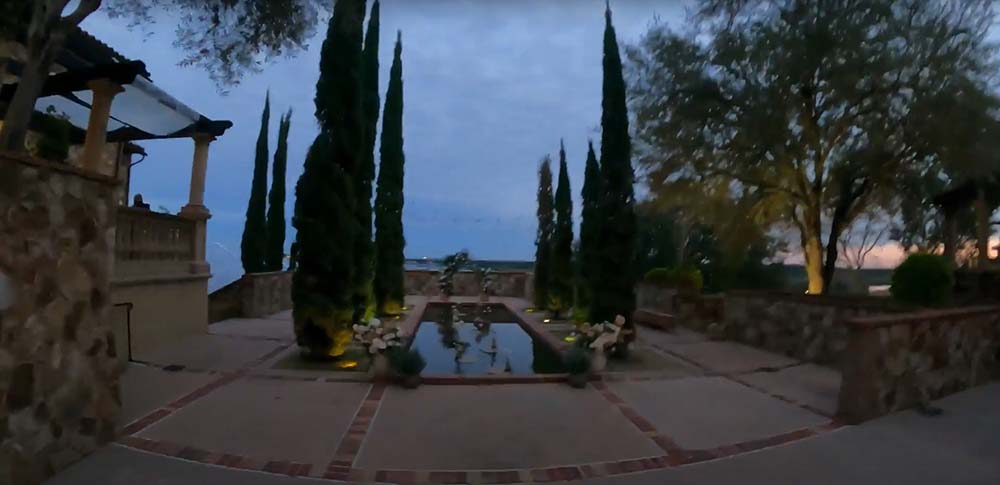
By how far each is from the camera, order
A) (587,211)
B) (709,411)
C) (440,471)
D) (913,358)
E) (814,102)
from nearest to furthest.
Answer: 1. (440,471)
2. (709,411)
3. (913,358)
4. (814,102)
5. (587,211)

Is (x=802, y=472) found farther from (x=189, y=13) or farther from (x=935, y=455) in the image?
(x=189, y=13)

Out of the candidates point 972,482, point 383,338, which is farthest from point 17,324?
point 972,482

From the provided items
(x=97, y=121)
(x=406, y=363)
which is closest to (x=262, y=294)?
(x=97, y=121)

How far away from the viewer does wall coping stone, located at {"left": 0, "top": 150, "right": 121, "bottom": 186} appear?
291cm

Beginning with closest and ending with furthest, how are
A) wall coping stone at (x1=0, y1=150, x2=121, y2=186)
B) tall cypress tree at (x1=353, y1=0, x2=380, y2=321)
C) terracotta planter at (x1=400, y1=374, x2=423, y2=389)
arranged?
wall coping stone at (x1=0, y1=150, x2=121, y2=186)
terracotta planter at (x1=400, y1=374, x2=423, y2=389)
tall cypress tree at (x1=353, y1=0, x2=380, y2=321)

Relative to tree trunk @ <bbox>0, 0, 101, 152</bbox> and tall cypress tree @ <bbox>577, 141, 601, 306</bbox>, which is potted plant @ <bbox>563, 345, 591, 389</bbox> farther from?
tall cypress tree @ <bbox>577, 141, 601, 306</bbox>

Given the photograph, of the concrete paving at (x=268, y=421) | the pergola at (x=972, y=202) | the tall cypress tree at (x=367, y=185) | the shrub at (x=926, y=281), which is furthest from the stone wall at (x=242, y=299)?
the pergola at (x=972, y=202)

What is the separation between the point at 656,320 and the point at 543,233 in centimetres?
576

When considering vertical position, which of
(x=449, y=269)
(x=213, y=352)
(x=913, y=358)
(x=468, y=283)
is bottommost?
(x=213, y=352)

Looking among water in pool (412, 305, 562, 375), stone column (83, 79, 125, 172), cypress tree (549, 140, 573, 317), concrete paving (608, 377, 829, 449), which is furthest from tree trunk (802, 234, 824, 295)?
stone column (83, 79, 125, 172)

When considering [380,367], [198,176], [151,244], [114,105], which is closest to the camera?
[380,367]

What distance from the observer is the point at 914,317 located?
18.2ft

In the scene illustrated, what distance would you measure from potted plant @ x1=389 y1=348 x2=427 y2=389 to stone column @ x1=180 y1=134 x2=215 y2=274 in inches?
186

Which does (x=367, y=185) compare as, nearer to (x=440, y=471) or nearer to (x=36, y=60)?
(x=36, y=60)
